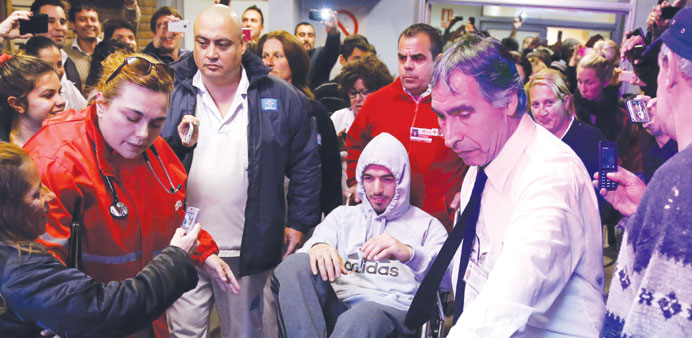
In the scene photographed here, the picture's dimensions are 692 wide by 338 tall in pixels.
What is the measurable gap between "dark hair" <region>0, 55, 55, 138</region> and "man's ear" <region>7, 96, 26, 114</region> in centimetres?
1

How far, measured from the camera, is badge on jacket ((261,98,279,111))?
267 cm

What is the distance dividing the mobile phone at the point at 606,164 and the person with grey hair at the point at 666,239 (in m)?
0.72

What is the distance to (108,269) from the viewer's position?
1.74m

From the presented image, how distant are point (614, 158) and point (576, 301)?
Result: 711 mm

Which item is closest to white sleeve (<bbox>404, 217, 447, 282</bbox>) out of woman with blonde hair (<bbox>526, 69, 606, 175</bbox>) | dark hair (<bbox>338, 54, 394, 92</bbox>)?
woman with blonde hair (<bbox>526, 69, 606, 175</bbox>)

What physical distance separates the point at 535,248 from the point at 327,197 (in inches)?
85.8

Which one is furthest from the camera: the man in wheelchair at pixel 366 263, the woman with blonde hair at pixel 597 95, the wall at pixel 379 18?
the wall at pixel 379 18

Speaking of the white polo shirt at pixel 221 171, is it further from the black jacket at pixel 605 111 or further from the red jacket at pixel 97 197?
the black jacket at pixel 605 111

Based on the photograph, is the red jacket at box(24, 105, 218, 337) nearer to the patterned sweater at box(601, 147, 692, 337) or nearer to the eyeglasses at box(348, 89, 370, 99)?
the patterned sweater at box(601, 147, 692, 337)

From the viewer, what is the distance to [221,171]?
101 inches

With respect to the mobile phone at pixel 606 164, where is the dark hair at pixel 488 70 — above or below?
above

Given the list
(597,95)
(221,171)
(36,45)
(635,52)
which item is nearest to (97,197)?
(221,171)

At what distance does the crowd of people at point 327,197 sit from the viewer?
108 cm

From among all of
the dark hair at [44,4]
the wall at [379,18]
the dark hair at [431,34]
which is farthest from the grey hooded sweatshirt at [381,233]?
the wall at [379,18]
